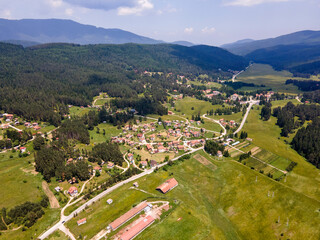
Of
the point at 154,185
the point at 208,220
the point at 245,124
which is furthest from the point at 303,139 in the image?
the point at 154,185

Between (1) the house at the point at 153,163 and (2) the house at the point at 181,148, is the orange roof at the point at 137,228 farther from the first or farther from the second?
(2) the house at the point at 181,148

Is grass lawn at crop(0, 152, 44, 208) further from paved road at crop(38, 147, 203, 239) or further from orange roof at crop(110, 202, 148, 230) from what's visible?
orange roof at crop(110, 202, 148, 230)

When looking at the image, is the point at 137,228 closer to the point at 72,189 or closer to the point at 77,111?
the point at 72,189

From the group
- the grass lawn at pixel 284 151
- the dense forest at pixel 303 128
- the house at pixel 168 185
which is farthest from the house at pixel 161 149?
the dense forest at pixel 303 128

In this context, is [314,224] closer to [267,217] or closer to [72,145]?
[267,217]

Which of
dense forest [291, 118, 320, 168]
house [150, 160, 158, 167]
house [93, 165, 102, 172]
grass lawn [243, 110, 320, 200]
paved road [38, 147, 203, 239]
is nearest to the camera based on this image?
paved road [38, 147, 203, 239]

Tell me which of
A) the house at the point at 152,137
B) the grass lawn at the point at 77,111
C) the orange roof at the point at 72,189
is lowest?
the house at the point at 152,137

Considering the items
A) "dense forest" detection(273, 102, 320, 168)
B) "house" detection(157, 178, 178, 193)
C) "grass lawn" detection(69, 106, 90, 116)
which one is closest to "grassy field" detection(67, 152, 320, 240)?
"house" detection(157, 178, 178, 193)
